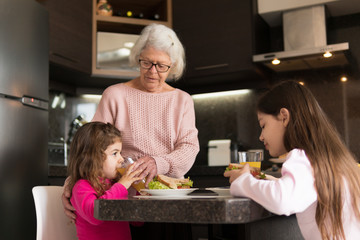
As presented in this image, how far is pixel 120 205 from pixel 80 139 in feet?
1.92

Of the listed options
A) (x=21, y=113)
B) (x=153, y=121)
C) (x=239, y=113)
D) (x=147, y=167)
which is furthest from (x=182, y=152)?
(x=239, y=113)

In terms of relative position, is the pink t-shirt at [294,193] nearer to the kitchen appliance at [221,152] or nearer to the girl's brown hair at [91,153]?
the girl's brown hair at [91,153]

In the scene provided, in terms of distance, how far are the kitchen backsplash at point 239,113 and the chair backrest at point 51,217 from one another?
2.04m

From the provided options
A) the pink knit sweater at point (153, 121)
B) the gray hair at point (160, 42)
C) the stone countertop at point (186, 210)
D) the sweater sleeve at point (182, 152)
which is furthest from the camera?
the gray hair at point (160, 42)

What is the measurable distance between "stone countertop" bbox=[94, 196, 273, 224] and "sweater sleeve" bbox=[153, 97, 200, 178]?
0.60m

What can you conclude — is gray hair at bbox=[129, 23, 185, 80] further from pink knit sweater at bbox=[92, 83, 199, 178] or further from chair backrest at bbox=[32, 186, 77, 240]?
chair backrest at bbox=[32, 186, 77, 240]

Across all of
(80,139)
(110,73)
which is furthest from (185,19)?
(80,139)

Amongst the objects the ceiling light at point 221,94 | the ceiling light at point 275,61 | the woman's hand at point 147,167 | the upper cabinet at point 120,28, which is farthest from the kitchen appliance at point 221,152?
the woman's hand at point 147,167

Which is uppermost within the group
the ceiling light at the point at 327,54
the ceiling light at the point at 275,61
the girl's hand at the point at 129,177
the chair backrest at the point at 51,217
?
the ceiling light at the point at 327,54

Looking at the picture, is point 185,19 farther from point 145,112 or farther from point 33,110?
point 145,112

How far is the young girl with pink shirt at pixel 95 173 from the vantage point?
52.7 inches

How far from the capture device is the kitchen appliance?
3.37 metres

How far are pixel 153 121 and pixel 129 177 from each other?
495 millimetres

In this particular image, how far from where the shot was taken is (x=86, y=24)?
3207 millimetres
